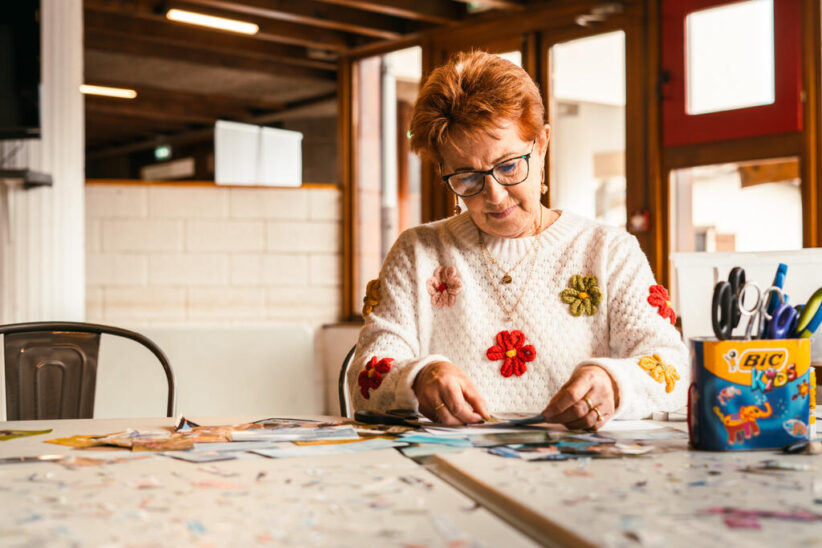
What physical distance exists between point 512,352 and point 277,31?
11.4 ft

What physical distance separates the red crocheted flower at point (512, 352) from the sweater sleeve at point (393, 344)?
126mm

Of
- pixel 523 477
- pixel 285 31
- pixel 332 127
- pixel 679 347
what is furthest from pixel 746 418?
pixel 332 127

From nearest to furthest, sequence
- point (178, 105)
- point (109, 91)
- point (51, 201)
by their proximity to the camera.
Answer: point (51, 201) < point (109, 91) < point (178, 105)

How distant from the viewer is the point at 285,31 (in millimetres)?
4555

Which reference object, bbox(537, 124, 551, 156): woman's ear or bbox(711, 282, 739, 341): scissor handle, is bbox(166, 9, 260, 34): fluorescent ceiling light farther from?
bbox(711, 282, 739, 341): scissor handle

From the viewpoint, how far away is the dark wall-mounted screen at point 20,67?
2801 millimetres

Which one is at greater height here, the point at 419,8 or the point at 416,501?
the point at 419,8

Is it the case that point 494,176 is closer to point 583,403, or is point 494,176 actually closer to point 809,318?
point 583,403

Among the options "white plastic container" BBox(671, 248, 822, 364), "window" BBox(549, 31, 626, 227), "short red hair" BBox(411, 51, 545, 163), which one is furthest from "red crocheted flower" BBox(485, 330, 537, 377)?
"window" BBox(549, 31, 626, 227)

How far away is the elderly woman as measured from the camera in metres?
1.39

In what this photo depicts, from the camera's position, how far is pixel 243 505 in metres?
A: 0.72

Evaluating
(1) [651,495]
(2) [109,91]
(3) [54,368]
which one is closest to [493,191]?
(1) [651,495]

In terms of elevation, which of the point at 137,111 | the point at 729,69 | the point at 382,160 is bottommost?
the point at 382,160

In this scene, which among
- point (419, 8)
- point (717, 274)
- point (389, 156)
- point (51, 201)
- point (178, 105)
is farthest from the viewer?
point (178, 105)
